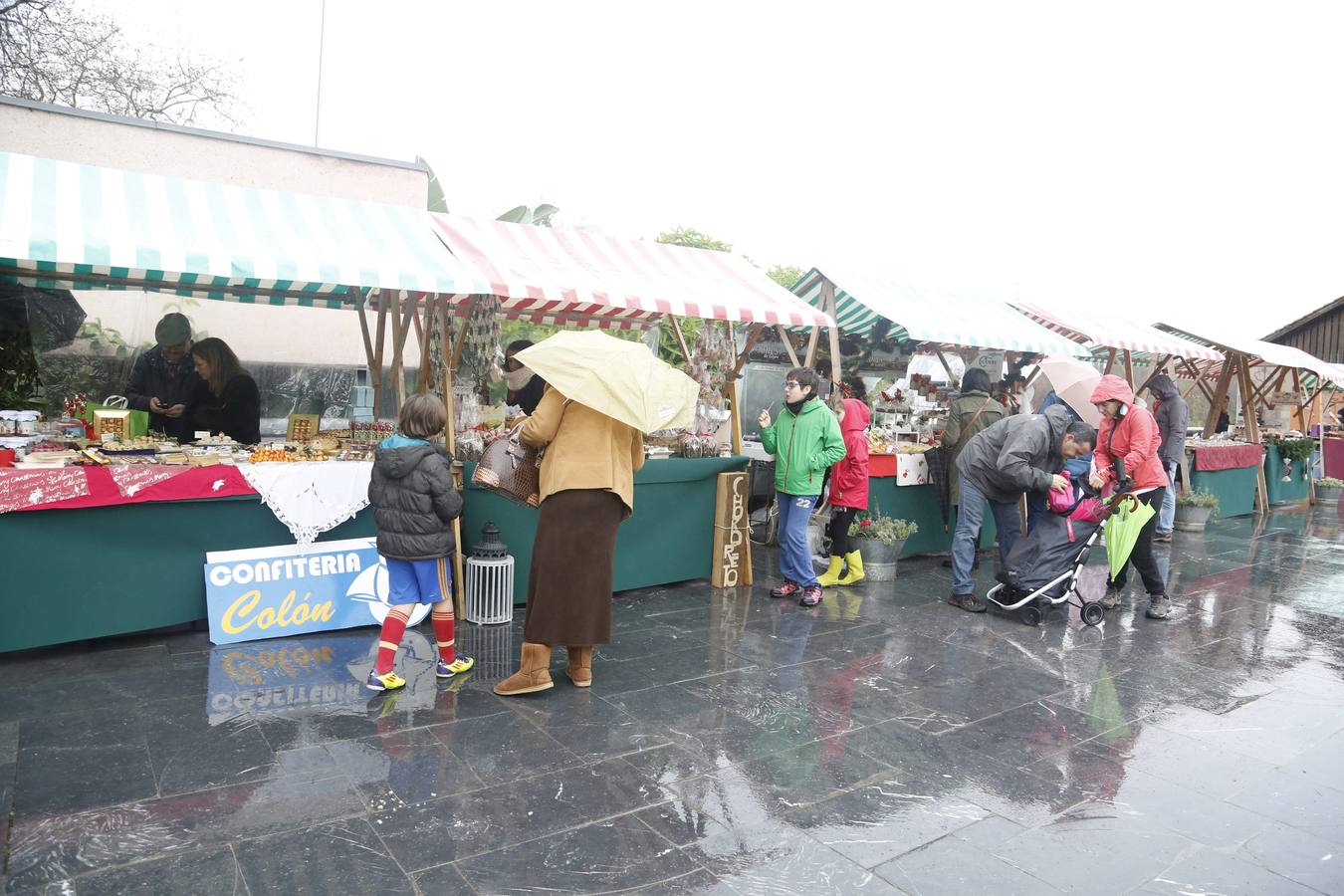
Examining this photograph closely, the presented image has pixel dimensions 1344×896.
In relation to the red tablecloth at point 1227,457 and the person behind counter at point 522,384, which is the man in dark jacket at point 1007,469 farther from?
the red tablecloth at point 1227,457

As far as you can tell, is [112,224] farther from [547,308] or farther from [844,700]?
[844,700]

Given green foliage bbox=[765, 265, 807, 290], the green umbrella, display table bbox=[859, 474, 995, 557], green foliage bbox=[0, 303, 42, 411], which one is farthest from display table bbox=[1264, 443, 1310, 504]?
green foliage bbox=[765, 265, 807, 290]

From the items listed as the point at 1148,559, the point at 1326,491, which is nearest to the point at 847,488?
the point at 1148,559

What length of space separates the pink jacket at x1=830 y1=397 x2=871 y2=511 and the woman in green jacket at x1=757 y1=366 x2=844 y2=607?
2.10ft

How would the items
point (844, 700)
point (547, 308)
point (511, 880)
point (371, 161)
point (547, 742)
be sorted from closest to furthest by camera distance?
point (511, 880) → point (547, 742) → point (844, 700) → point (547, 308) → point (371, 161)

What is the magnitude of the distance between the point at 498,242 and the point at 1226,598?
6801 millimetres

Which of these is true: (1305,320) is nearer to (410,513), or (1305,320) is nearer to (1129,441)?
(1129,441)

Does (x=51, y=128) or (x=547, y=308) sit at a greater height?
(x=51, y=128)

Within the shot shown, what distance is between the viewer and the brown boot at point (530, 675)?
437 centimetres

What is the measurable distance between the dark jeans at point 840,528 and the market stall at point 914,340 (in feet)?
2.37

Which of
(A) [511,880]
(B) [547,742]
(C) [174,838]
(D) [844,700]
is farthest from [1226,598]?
(C) [174,838]

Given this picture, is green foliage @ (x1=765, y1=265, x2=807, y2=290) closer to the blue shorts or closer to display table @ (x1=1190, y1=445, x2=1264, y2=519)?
display table @ (x1=1190, y1=445, x2=1264, y2=519)

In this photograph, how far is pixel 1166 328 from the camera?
12.7 metres

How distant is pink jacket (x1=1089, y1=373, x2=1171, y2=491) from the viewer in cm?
641
